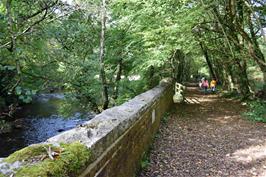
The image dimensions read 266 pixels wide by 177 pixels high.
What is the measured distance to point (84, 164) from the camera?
8.60 feet

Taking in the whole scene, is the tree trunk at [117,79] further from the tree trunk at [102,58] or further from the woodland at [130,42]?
the tree trunk at [102,58]

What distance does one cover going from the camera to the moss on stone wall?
2.10 m

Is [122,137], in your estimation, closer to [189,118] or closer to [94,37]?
[189,118]

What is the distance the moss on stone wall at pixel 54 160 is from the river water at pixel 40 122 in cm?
1154

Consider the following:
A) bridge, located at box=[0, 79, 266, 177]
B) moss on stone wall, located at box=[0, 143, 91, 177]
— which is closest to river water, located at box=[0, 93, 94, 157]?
bridge, located at box=[0, 79, 266, 177]

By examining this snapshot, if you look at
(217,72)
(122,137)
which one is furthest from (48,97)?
(122,137)

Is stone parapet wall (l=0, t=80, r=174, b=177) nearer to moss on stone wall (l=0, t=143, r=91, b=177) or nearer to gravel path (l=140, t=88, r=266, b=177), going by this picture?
moss on stone wall (l=0, t=143, r=91, b=177)

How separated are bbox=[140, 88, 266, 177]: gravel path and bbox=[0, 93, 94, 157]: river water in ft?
21.2

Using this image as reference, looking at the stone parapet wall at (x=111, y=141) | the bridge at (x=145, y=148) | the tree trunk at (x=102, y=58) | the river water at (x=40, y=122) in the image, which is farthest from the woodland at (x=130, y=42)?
the stone parapet wall at (x=111, y=141)

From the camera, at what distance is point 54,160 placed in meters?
2.33

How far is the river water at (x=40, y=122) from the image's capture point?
49.8 ft

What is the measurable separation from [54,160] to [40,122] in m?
19.7

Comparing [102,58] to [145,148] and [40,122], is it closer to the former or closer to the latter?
[145,148]

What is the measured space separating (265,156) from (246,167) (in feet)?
3.13
